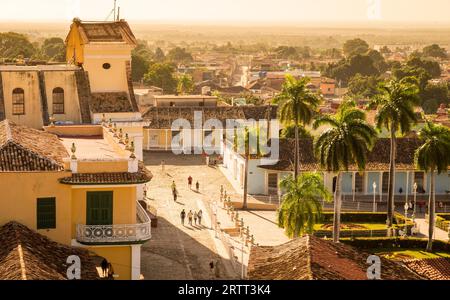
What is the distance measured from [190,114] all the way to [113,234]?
4559 cm

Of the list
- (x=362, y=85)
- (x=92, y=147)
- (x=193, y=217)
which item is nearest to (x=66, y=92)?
(x=193, y=217)

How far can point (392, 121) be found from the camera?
167ft

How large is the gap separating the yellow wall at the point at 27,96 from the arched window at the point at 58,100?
964mm

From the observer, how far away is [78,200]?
31.1 meters

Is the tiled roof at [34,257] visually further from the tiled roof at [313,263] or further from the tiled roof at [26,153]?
the tiled roof at [313,263]

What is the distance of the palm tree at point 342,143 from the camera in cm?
4391

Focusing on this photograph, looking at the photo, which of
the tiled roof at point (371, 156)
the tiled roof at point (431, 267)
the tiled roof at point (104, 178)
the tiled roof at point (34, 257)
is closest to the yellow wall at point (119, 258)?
the tiled roof at point (34, 257)

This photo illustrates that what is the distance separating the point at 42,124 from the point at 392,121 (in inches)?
673

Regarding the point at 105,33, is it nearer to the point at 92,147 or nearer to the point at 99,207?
the point at 92,147

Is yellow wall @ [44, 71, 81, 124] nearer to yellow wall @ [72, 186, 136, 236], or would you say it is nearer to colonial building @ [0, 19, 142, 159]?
colonial building @ [0, 19, 142, 159]

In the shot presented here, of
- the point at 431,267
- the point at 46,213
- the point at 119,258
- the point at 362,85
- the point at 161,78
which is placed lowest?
the point at 362,85

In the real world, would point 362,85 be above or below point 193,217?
below
